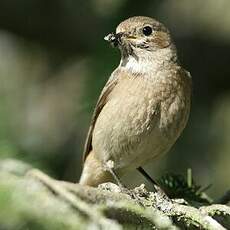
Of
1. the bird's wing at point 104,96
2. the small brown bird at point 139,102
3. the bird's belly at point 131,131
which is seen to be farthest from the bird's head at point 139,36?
the bird's belly at point 131,131

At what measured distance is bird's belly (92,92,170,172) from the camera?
4.60 metres

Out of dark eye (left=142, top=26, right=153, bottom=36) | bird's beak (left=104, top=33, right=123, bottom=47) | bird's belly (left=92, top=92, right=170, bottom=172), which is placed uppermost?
dark eye (left=142, top=26, right=153, bottom=36)

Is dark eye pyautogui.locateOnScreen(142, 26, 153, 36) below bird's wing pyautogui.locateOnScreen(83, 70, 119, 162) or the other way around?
the other way around

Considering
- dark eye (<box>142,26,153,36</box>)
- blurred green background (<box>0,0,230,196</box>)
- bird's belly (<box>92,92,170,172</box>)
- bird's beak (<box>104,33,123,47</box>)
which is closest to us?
bird's belly (<box>92,92,170,172</box>)

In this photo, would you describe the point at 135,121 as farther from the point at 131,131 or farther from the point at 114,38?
the point at 114,38

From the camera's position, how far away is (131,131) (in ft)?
15.2

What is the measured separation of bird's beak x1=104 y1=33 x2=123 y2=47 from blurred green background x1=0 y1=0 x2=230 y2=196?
1.29 ft

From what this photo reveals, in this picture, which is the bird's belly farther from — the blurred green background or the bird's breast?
the blurred green background

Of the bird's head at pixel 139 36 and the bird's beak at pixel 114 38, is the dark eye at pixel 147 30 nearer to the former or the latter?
the bird's head at pixel 139 36

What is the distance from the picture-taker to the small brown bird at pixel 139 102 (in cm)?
464

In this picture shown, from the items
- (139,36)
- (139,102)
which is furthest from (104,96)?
(139,36)

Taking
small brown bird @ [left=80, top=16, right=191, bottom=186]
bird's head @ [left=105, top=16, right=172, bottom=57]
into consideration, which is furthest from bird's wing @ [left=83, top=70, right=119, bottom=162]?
bird's head @ [left=105, top=16, right=172, bottom=57]

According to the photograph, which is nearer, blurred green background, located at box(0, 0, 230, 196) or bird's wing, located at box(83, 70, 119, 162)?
bird's wing, located at box(83, 70, 119, 162)

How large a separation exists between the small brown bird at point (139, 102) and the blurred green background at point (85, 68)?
311 mm
